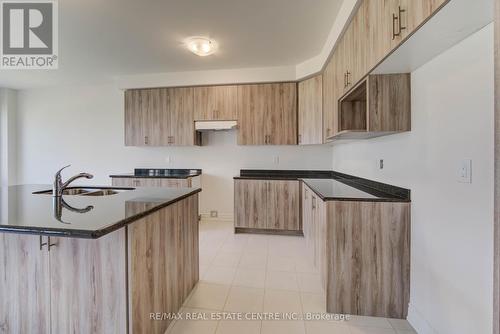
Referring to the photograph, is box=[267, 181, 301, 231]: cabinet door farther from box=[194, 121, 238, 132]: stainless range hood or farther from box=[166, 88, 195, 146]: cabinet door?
box=[166, 88, 195, 146]: cabinet door

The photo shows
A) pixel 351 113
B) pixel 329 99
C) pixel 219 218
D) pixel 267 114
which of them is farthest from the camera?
pixel 219 218

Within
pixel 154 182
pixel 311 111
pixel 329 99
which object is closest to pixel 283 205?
pixel 311 111

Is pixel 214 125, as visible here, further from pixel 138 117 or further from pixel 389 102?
pixel 389 102

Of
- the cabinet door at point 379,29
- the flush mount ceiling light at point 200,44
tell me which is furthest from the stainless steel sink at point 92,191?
the cabinet door at point 379,29

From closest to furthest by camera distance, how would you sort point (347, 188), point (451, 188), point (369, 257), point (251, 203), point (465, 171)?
point (465, 171), point (451, 188), point (369, 257), point (347, 188), point (251, 203)

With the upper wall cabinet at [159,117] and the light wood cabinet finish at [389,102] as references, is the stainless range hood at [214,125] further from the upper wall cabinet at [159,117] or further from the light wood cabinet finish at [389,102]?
the light wood cabinet finish at [389,102]

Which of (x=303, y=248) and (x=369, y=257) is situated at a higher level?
(x=369, y=257)

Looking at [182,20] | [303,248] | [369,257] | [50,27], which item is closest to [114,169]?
[50,27]

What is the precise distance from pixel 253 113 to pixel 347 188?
80.6 inches

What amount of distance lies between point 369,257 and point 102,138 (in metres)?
4.91

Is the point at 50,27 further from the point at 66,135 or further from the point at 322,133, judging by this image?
the point at 322,133

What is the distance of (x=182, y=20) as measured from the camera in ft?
8.08

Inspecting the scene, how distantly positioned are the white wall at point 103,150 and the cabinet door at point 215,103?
0.46 m

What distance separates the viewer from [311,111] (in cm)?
366
